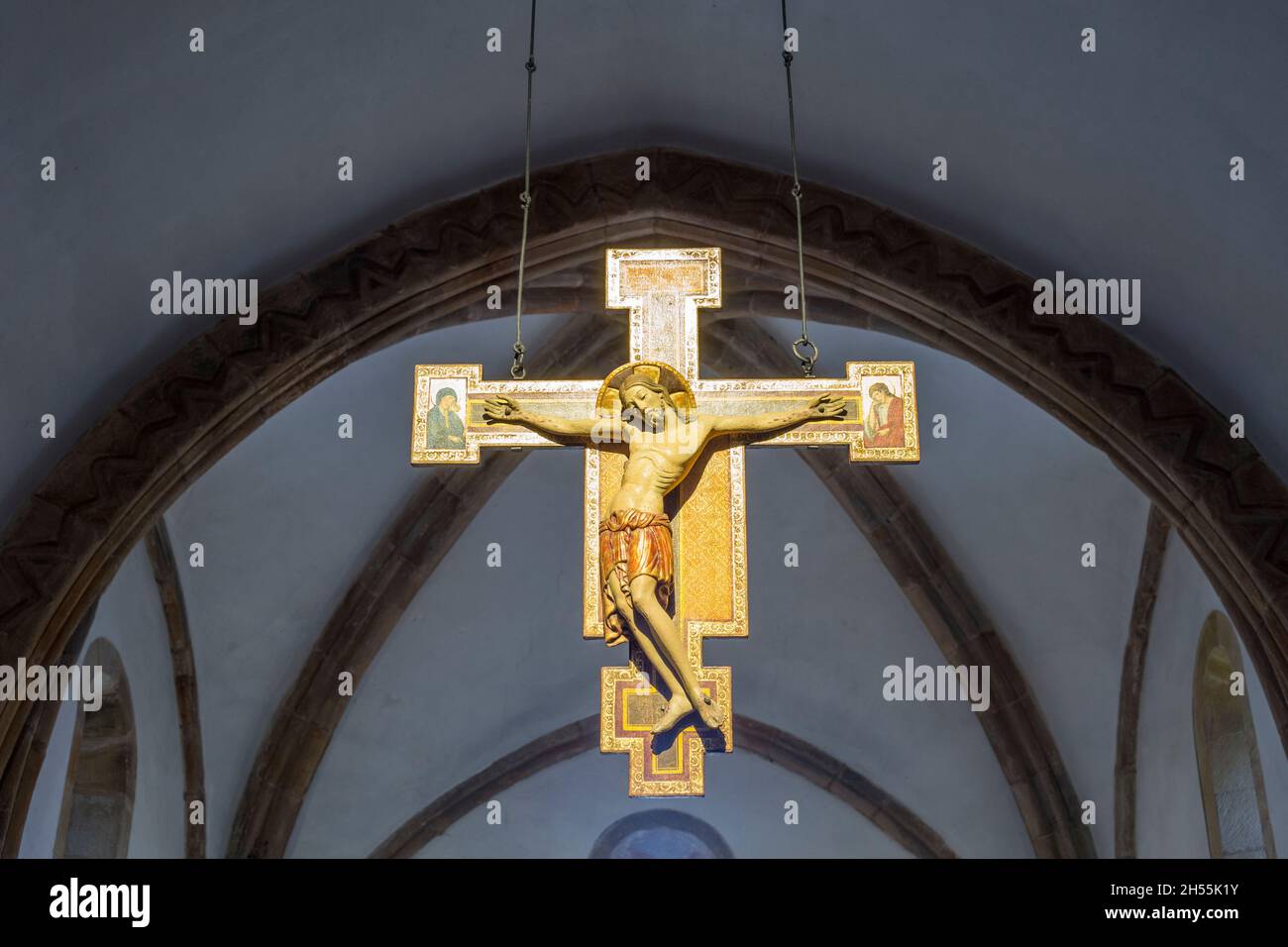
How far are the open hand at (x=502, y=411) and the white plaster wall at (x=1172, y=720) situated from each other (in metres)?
4.62

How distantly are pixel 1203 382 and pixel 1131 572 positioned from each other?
9.87ft

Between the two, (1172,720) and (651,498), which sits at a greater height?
(651,498)

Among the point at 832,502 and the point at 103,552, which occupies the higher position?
the point at 832,502

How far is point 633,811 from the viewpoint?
1323 centimetres

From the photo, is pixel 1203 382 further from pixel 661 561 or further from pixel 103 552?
pixel 103 552

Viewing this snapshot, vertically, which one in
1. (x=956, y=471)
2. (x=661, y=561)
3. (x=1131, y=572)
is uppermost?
(x=956, y=471)

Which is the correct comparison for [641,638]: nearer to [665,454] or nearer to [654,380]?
[665,454]

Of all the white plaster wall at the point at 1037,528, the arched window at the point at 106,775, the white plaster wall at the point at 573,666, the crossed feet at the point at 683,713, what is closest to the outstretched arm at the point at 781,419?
the crossed feet at the point at 683,713

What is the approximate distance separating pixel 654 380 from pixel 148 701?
17.9ft

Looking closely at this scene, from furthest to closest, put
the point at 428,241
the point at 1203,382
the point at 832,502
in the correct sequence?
the point at 832,502, the point at 428,241, the point at 1203,382

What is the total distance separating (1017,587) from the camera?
11242 mm

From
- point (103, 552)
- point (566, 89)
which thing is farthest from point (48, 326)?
point (566, 89)

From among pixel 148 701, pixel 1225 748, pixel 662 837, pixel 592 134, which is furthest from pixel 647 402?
pixel 662 837
